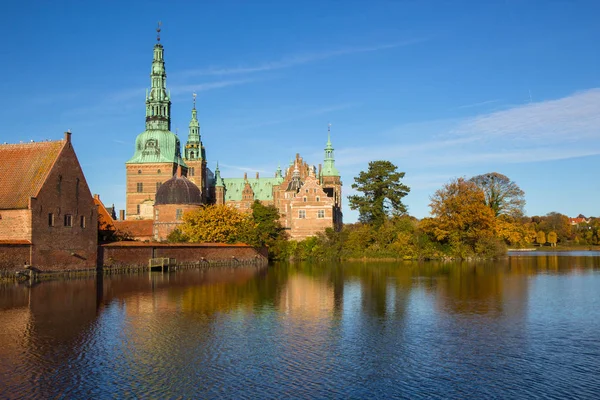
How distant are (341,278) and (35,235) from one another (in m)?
19.2

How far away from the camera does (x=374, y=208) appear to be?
222ft

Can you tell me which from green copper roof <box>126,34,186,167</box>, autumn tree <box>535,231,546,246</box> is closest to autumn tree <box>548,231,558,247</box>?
autumn tree <box>535,231,546,246</box>

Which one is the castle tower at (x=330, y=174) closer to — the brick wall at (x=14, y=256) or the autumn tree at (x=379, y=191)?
the autumn tree at (x=379, y=191)

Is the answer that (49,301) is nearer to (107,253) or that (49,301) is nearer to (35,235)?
(35,235)

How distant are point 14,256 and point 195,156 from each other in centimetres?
6564

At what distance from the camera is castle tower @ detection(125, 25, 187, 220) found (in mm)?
86250

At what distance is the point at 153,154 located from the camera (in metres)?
88.4

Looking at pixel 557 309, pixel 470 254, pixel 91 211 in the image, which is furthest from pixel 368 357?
pixel 470 254

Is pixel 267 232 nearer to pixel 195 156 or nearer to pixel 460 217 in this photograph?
pixel 460 217

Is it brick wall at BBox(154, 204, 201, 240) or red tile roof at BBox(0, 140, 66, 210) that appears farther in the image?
brick wall at BBox(154, 204, 201, 240)

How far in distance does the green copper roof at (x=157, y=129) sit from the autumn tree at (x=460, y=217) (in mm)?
42355

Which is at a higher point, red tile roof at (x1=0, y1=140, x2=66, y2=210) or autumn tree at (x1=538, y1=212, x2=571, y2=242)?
red tile roof at (x1=0, y1=140, x2=66, y2=210)

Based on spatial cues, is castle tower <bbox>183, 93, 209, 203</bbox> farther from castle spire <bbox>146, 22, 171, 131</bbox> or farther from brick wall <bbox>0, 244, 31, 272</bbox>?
brick wall <bbox>0, 244, 31, 272</bbox>

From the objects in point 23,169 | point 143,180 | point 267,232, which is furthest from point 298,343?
point 143,180
